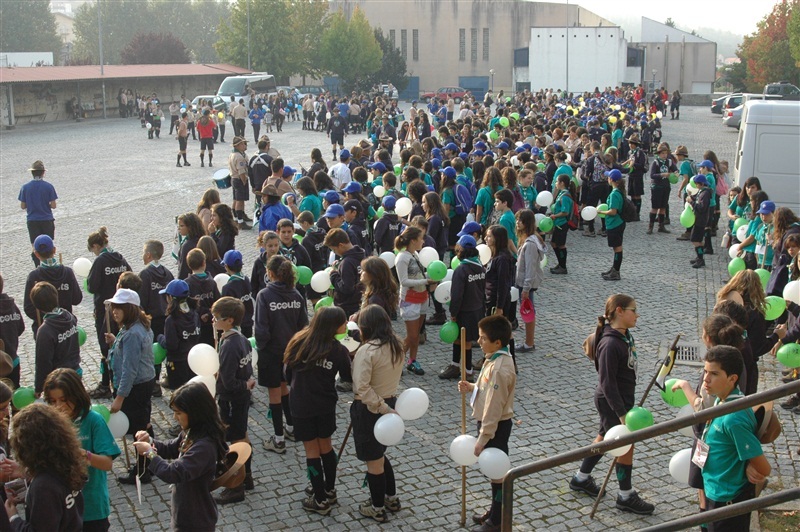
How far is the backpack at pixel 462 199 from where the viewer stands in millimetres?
13328

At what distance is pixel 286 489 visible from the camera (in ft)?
23.7

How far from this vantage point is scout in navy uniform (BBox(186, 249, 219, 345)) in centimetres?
822

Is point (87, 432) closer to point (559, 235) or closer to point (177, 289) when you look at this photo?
point (177, 289)

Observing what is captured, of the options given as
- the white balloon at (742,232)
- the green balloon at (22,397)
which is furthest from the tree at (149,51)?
the green balloon at (22,397)

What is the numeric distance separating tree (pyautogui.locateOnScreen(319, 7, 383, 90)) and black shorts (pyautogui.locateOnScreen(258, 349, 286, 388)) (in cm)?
6260

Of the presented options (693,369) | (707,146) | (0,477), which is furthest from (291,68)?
(0,477)

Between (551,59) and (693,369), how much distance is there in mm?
52660

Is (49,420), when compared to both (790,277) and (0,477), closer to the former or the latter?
(0,477)

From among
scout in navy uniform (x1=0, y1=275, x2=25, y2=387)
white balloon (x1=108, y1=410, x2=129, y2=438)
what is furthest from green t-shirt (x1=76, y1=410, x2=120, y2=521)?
scout in navy uniform (x1=0, y1=275, x2=25, y2=387)

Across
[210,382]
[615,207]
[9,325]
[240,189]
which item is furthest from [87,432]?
[240,189]

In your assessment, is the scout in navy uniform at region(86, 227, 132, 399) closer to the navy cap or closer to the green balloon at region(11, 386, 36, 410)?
the navy cap

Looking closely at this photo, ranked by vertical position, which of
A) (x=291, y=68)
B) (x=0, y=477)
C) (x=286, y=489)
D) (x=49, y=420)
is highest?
(x=291, y=68)

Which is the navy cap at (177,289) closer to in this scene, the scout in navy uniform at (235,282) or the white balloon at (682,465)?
the scout in navy uniform at (235,282)

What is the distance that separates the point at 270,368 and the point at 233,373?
91cm
